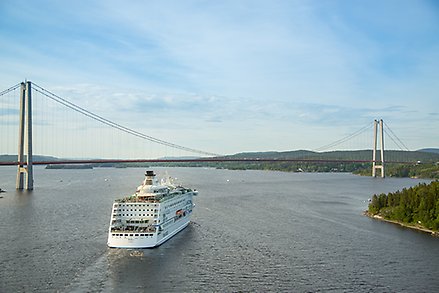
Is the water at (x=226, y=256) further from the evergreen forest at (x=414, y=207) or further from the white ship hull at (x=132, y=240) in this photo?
the evergreen forest at (x=414, y=207)

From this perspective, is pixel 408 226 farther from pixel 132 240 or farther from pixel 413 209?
pixel 132 240

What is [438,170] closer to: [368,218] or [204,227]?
[368,218]

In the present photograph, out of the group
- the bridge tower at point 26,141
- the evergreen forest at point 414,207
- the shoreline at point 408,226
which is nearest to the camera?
the shoreline at point 408,226

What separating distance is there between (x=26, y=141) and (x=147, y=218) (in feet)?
65.4

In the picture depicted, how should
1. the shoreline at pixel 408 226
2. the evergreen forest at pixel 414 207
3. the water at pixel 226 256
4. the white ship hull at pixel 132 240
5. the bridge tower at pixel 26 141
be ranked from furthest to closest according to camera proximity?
the bridge tower at pixel 26 141, the evergreen forest at pixel 414 207, the shoreline at pixel 408 226, the white ship hull at pixel 132 240, the water at pixel 226 256

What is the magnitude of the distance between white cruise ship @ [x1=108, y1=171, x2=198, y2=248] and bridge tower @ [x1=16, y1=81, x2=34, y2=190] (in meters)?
Answer: 17.1

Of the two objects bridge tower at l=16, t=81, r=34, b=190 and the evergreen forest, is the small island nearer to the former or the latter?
the evergreen forest

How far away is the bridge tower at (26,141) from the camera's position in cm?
3148

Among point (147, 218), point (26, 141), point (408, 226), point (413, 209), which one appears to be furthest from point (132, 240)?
point (26, 141)

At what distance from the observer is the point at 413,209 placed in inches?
785

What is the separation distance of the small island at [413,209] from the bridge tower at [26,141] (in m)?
22.6

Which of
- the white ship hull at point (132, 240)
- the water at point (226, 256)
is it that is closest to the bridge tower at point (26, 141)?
the water at point (226, 256)

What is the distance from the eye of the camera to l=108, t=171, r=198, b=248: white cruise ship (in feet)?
46.6

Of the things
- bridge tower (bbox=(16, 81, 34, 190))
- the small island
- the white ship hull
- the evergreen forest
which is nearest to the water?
the white ship hull
